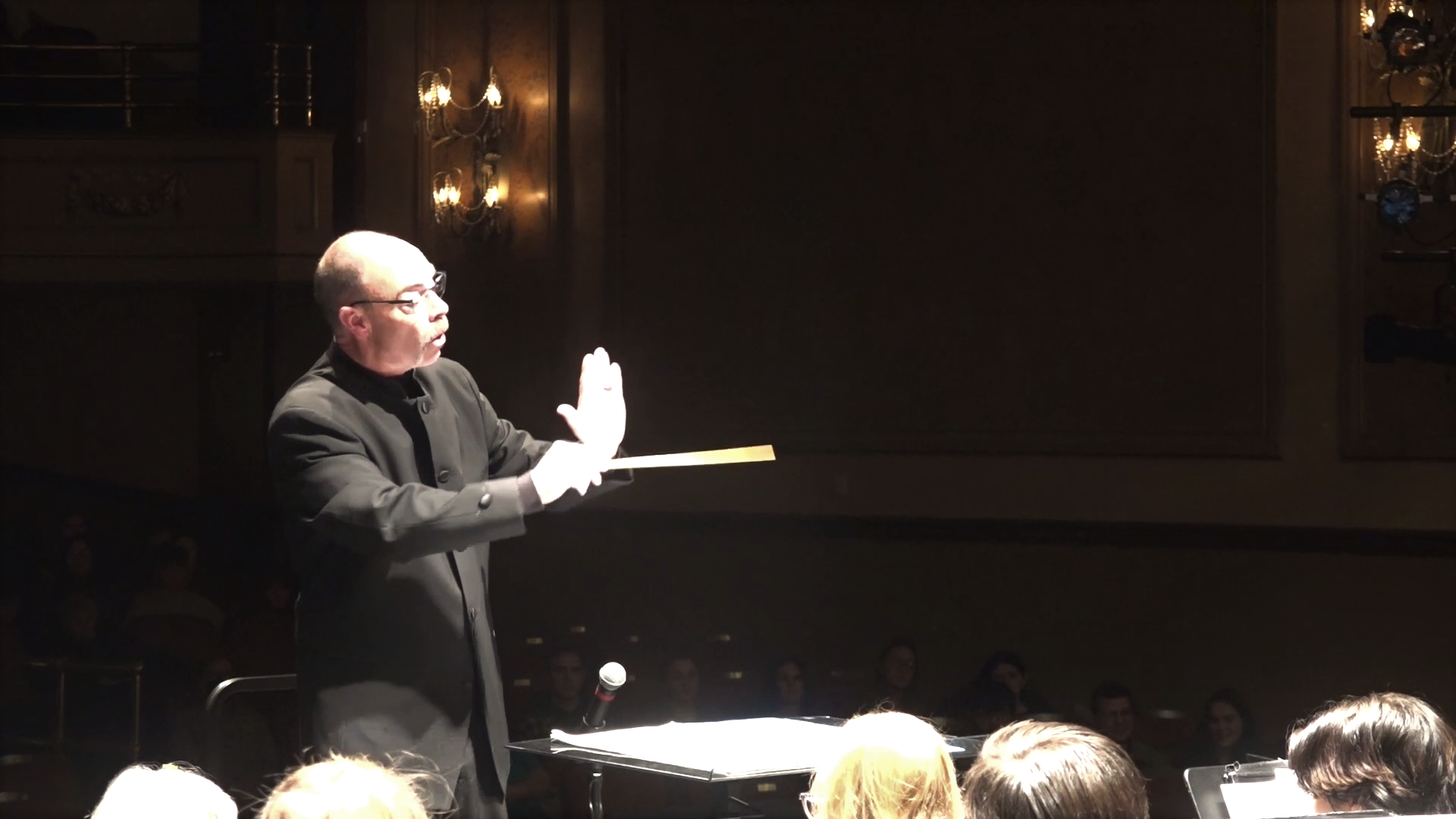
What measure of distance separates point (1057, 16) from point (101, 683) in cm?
534

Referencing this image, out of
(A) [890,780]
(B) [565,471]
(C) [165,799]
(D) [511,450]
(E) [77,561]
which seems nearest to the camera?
(C) [165,799]

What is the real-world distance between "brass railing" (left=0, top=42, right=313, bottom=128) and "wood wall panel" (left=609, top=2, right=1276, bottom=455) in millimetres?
2207

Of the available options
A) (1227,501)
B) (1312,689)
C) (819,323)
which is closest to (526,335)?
(819,323)

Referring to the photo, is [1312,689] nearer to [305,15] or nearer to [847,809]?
[847,809]

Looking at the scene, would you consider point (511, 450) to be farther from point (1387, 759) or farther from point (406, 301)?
point (1387, 759)

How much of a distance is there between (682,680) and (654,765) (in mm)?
4834

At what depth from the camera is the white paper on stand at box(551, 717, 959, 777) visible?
2.19 metres

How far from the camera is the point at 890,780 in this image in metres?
1.77

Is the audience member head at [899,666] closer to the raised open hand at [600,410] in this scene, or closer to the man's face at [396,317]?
the raised open hand at [600,410]

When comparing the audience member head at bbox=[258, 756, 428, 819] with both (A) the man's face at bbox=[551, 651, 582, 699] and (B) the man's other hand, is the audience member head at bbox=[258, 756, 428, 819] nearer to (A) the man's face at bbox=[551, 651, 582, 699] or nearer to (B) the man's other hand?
(B) the man's other hand

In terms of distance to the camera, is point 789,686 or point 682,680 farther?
point 789,686

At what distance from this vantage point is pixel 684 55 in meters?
8.45

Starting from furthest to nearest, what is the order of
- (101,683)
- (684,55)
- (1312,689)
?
(684,55), (1312,689), (101,683)

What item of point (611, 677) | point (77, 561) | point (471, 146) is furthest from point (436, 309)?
point (77, 561)
